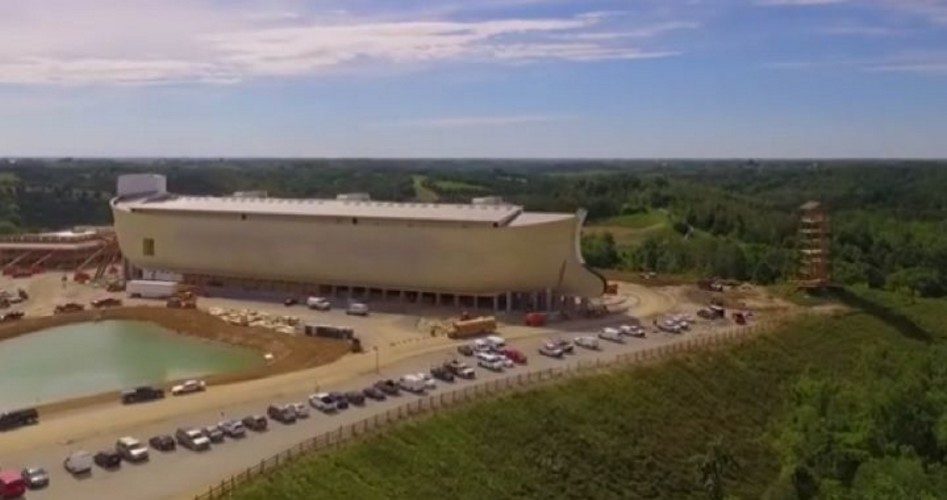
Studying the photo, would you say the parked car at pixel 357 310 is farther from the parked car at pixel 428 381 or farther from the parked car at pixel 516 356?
the parked car at pixel 428 381

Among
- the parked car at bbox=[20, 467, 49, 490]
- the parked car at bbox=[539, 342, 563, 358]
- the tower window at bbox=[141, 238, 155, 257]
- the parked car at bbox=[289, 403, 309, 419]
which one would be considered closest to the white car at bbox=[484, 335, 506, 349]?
the parked car at bbox=[539, 342, 563, 358]

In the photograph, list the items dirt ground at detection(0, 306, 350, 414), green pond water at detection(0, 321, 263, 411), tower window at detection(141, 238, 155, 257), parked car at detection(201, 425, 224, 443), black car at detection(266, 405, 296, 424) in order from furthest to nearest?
tower window at detection(141, 238, 155, 257), green pond water at detection(0, 321, 263, 411), dirt ground at detection(0, 306, 350, 414), black car at detection(266, 405, 296, 424), parked car at detection(201, 425, 224, 443)

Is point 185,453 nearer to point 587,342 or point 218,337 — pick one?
point 218,337

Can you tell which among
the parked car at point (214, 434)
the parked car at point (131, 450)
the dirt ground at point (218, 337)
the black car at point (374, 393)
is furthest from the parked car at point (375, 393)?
the parked car at point (131, 450)

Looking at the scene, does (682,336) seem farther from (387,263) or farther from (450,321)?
(387,263)

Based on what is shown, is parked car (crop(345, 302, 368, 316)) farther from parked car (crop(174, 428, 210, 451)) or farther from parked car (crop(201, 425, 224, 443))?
parked car (crop(174, 428, 210, 451))
